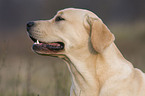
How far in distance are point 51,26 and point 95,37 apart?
69cm

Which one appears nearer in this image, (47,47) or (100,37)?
(100,37)

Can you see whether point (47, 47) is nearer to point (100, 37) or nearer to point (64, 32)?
point (64, 32)

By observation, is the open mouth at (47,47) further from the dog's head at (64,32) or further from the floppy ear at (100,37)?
the floppy ear at (100,37)

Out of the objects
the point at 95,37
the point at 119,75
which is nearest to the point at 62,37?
the point at 95,37

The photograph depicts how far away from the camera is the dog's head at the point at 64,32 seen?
18.1 ft

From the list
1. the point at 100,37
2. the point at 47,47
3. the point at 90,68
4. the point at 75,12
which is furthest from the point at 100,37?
the point at 47,47

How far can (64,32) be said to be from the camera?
5613 mm

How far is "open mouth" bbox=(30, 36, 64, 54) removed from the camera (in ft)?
18.3

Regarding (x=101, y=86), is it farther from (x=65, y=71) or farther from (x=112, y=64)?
(x=65, y=71)

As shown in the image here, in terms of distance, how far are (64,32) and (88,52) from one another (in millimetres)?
406

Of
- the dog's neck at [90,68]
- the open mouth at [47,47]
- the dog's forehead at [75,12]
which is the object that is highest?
the dog's forehead at [75,12]

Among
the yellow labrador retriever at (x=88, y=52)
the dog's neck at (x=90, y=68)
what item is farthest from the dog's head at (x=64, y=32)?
the dog's neck at (x=90, y=68)

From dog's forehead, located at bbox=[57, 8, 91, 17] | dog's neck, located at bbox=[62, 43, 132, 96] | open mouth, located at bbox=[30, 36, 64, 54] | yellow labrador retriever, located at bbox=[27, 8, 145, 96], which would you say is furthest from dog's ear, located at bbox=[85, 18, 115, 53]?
open mouth, located at bbox=[30, 36, 64, 54]

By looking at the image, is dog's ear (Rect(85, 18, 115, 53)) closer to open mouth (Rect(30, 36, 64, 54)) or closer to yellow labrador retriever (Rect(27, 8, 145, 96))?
yellow labrador retriever (Rect(27, 8, 145, 96))
